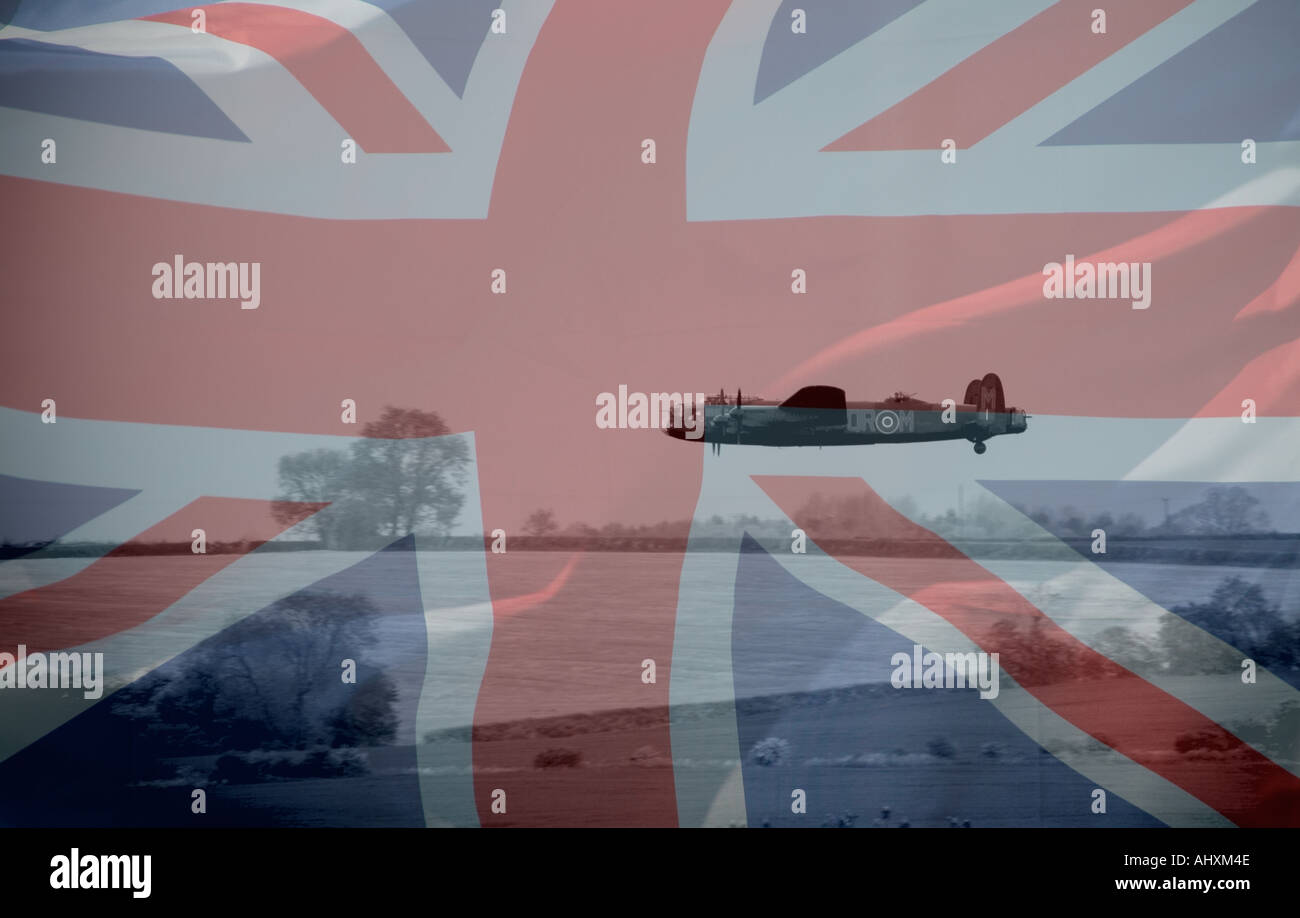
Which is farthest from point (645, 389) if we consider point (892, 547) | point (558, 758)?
point (558, 758)

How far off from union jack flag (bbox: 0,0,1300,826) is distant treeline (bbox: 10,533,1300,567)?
2 centimetres

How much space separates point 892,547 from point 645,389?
2.90 ft

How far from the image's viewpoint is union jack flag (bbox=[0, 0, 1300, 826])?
8.42 feet

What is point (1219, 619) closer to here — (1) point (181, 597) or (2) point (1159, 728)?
(2) point (1159, 728)

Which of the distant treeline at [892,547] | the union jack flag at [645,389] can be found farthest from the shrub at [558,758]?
the distant treeline at [892,547]

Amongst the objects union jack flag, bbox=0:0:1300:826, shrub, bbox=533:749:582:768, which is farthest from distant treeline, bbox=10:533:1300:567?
shrub, bbox=533:749:582:768

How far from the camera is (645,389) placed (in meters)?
2.66

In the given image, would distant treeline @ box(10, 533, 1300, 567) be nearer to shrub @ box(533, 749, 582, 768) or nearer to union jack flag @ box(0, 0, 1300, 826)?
union jack flag @ box(0, 0, 1300, 826)

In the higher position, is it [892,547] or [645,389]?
[645,389]

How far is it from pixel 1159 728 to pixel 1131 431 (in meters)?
0.87

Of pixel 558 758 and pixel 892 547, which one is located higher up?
pixel 892 547

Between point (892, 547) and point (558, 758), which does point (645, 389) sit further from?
point (558, 758)

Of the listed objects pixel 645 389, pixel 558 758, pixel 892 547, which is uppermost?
pixel 645 389

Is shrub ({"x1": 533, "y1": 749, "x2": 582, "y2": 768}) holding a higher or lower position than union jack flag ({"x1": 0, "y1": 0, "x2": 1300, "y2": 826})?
lower
